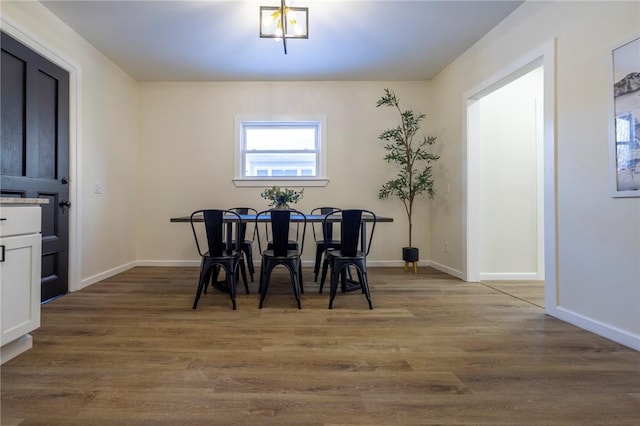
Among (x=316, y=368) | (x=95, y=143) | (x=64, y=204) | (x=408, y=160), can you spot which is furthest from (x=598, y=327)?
(x=95, y=143)

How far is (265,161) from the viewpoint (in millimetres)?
4410

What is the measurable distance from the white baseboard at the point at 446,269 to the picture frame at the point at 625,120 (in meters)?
1.93

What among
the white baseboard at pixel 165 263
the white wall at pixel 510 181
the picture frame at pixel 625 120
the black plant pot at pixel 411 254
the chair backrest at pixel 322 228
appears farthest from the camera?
the white baseboard at pixel 165 263

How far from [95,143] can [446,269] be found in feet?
14.7

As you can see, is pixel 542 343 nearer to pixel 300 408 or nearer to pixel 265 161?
pixel 300 408

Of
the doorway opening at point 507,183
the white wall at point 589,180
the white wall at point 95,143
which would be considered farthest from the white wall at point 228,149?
the white wall at point 589,180

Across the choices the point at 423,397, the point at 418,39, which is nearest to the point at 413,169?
the point at 418,39

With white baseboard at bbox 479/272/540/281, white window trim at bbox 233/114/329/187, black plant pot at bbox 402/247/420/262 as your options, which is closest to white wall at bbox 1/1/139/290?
white window trim at bbox 233/114/329/187

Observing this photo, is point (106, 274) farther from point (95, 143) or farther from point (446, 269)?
point (446, 269)

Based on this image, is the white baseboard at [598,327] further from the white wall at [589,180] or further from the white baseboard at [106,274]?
the white baseboard at [106,274]

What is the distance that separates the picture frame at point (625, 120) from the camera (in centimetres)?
176

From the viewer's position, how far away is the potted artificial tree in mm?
3975

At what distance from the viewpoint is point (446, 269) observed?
12.8 feet

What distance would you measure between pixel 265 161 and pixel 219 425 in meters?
3.65
